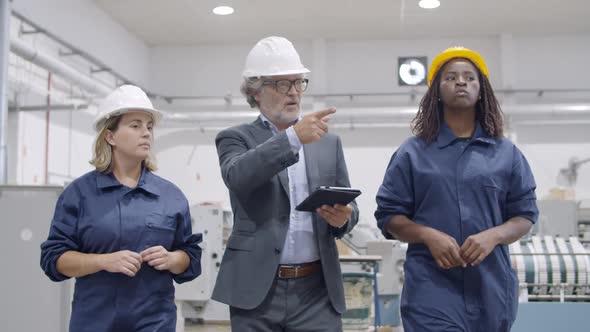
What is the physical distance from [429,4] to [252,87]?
7.37 m

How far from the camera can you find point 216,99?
10.7 m

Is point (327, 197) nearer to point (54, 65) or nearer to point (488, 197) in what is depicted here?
point (488, 197)

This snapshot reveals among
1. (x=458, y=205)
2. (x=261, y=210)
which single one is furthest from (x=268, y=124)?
(x=458, y=205)

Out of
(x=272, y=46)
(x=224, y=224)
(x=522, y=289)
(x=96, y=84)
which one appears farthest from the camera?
(x=96, y=84)

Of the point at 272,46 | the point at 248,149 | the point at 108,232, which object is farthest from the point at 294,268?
the point at 272,46

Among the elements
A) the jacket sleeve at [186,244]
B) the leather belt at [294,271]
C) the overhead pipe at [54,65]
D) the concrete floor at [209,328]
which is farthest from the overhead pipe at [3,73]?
the leather belt at [294,271]

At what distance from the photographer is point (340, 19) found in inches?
370

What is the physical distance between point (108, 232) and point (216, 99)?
901cm

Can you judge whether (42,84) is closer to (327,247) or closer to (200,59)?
(200,59)

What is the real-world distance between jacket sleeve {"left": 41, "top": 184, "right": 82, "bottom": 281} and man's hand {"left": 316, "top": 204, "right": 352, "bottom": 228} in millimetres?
646

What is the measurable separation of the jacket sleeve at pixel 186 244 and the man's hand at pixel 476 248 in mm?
744

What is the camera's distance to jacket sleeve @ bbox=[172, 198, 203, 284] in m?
1.91

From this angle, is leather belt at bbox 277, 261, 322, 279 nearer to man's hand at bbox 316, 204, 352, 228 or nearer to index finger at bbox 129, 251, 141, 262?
man's hand at bbox 316, 204, 352, 228

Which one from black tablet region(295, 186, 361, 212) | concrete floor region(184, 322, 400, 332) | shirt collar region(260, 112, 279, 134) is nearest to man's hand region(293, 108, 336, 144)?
black tablet region(295, 186, 361, 212)
